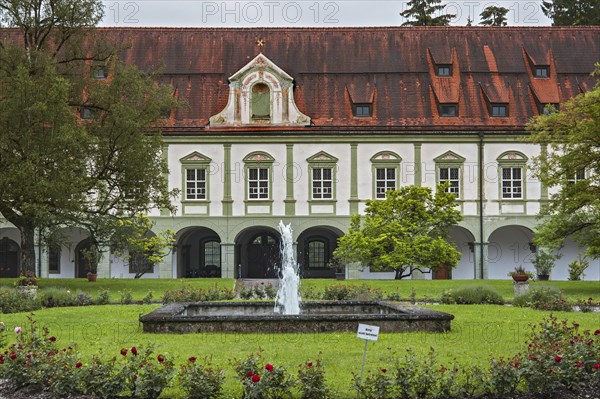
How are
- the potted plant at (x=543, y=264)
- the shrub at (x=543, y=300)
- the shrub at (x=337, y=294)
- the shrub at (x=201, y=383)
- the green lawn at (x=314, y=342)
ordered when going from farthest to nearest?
→ the potted plant at (x=543, y=264) < the shrub at (x=337, y=294) < the shrub at (x=543, y=300) < the green lawn at (x=314, y=342) < the shrub at (x=201, y=383)

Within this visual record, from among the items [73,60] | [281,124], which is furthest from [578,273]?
[73,60]

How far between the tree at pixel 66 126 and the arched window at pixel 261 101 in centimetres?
999

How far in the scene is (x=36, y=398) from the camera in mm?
10078

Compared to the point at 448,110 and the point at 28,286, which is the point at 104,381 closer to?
the point at 28,286

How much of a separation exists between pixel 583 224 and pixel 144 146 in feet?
48.8

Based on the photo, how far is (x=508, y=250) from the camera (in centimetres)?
4109

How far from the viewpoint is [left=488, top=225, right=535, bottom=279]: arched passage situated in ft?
133

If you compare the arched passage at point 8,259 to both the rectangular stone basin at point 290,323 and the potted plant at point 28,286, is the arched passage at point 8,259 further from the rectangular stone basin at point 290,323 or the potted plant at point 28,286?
the rectangular stone basin at point 290,323

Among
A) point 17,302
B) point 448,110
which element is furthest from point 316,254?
point 17,302

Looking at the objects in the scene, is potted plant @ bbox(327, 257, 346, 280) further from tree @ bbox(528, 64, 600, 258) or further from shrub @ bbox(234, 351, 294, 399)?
shrub @ bbox(234, 351, 294, 399)

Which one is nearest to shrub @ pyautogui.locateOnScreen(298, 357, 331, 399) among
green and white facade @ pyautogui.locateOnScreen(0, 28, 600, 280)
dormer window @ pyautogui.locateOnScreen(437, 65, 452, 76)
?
green and white facade @ pyautogui.locateOnScreen(0, 28, 600, 280)

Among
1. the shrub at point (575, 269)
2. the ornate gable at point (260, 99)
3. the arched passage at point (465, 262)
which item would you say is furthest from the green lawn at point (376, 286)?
the ornate gable at point (260, 99)

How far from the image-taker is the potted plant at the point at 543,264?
38188mm

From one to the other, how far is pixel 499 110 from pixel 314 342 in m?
28.5
